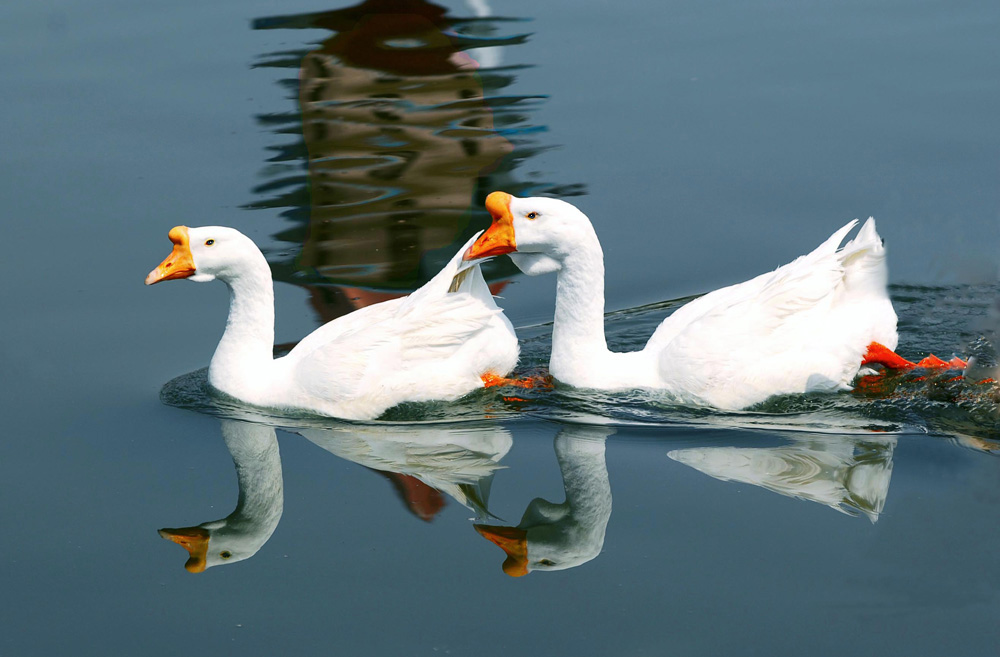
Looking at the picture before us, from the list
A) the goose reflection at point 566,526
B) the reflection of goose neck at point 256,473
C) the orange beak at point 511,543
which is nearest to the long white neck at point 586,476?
the goose reflection at point 566,526

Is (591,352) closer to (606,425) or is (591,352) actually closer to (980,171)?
(606,425)

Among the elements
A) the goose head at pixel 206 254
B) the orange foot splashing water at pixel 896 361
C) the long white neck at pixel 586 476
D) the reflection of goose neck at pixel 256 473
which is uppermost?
the goose head at pixel 206 254

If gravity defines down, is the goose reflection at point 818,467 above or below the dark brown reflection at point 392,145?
below

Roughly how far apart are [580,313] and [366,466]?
5.28ft

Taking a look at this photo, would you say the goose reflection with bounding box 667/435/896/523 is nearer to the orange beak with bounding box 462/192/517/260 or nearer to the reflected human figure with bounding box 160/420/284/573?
the orange beak with bounding box 462/192/517/260

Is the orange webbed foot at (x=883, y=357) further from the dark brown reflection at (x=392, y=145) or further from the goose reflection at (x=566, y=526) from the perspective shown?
the dark brown reflection at (x=392, y=145)

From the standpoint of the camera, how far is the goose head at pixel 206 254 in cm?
721

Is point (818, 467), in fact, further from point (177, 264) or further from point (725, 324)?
point (177, 264)

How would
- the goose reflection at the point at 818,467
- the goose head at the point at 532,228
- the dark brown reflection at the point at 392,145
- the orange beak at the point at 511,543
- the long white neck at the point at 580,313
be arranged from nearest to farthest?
the orange beak at the point at 511,543 → the goose reflection at the point at 818,467 → the goose head at the point at 532,228 → the long white neck at the point at 580,313 → the dark brown reflection at the point at 392,145

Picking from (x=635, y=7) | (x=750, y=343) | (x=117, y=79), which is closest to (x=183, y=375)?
(x=750, y=343)

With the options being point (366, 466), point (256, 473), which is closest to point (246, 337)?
point (256, 473)

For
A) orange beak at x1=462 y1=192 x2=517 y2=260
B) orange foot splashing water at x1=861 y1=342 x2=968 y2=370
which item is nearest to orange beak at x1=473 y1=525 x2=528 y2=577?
orange beak at x1=462 y1=192 x2=517 y2=260

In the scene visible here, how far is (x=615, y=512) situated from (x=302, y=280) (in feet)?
12.6

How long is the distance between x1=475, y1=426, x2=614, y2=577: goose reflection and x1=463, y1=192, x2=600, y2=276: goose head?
1261 mm
